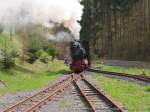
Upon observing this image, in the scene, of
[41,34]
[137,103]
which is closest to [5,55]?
[137,103]

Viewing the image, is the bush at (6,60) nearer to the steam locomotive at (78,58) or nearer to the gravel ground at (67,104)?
the steam locomotive at (78,58)

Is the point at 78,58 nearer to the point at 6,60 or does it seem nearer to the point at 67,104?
the point at 6,60

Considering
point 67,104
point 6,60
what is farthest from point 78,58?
point 67,104

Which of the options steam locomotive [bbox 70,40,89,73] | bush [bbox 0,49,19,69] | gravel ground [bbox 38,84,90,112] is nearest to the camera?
gravel ground [bbox 38,84,90,112]

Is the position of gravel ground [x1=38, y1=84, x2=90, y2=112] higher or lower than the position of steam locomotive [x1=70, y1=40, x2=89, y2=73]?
lower

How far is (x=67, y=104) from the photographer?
57.3ft

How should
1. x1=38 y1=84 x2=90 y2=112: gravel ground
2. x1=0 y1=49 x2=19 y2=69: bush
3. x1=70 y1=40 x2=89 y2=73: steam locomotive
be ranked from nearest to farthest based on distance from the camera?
x1=38 y1=84 x2=90 y2=112: gravel ground → x1=0 y1=49 x2=19 y2=69: bush → x1=70 y1=40 x2=89 y2=73: steam locomotive

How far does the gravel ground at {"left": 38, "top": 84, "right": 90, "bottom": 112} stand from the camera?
1588 cm

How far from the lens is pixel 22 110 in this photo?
15578 mm

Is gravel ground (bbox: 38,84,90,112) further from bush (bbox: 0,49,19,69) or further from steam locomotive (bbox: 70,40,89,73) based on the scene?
steam locomotive (bbox: 70,40,89,73)

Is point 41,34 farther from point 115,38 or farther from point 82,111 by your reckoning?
point 82,111

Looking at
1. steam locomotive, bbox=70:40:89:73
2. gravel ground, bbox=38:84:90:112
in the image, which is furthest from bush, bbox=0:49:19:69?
gravel ground, bbox=38:84:90:112

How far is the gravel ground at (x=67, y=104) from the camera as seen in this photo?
625 inches

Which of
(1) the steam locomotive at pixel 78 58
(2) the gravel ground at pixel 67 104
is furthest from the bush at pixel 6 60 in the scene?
(2) the gravel ground at pixel 67 104
